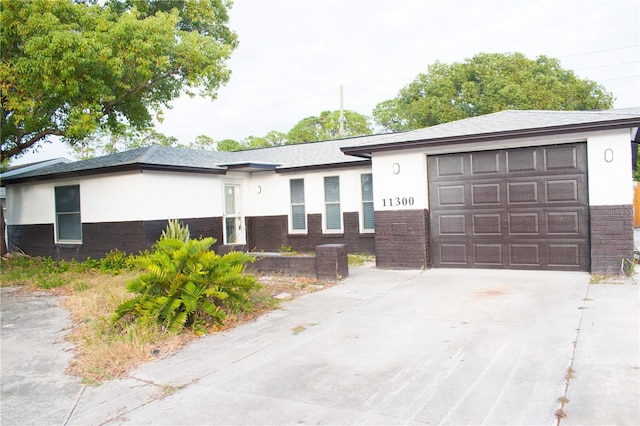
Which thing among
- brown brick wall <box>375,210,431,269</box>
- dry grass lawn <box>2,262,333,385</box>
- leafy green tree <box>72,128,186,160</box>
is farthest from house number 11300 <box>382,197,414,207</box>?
leafy green tree <box>72,128,186,160</box>

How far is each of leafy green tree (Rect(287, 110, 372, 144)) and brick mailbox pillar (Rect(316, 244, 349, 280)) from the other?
36.4 meters

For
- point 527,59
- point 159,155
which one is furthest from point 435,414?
point 527,59

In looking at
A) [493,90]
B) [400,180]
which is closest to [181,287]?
[400,180]

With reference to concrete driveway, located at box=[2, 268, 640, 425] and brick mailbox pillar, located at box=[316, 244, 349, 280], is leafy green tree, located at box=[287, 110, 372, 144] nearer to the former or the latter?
brick mailbox pillar, located at box=[316, 244, 349, 280]

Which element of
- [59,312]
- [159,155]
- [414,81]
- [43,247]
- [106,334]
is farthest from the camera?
[414,81]

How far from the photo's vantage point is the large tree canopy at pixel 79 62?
10.4 meters

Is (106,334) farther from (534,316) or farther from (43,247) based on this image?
(43,247)

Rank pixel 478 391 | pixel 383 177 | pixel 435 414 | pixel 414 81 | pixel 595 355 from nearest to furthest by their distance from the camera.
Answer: pixel 435 414, pixel 478 391, pixel 595 355, pixel 383 177, pixel 414 81

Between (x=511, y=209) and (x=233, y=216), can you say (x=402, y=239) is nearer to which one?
(x=511, y=209)

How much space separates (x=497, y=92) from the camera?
3300 centimetres

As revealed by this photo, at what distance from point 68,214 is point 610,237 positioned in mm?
14136

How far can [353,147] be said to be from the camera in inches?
452

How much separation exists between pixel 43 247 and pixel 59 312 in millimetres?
8061

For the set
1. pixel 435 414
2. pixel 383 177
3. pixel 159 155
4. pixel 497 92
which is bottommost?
pixel 435 414
